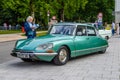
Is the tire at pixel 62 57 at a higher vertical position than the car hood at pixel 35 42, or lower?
lower

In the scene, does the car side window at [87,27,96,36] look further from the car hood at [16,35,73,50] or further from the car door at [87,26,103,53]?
the car hood at [16,35,73,50]

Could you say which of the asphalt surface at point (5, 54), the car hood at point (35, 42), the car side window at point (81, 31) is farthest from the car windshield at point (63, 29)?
the asphalt surface at point (5, 54)

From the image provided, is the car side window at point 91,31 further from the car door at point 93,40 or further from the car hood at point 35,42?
the car hood at point 35,42

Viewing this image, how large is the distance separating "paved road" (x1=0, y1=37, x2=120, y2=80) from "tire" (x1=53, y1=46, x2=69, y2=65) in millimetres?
163

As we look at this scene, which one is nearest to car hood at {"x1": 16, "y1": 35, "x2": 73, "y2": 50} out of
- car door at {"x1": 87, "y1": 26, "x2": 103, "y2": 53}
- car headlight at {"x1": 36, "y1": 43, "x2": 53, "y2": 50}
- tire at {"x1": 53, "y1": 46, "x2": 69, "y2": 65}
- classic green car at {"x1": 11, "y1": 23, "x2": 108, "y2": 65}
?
classic green car at {"x1": 11, "y1": 23, "x2": 108, "y2": 65}

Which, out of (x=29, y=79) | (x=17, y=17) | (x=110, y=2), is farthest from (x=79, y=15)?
(x=29, y=79)

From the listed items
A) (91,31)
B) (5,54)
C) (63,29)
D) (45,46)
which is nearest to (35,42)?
(45,46)

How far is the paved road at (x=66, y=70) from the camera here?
8.41m

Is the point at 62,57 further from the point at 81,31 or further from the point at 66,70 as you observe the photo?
the point at 81,31

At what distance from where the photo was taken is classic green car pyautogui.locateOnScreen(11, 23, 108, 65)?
9.92 metres

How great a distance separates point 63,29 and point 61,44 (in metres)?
1.41

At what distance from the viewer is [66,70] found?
372 inches

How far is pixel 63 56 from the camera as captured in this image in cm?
1054

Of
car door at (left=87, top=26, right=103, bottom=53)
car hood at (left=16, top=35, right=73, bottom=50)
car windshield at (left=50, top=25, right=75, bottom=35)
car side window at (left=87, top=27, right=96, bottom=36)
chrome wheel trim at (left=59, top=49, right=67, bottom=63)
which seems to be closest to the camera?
car hood at (left=16, top=35, right=73, bottom=50)
